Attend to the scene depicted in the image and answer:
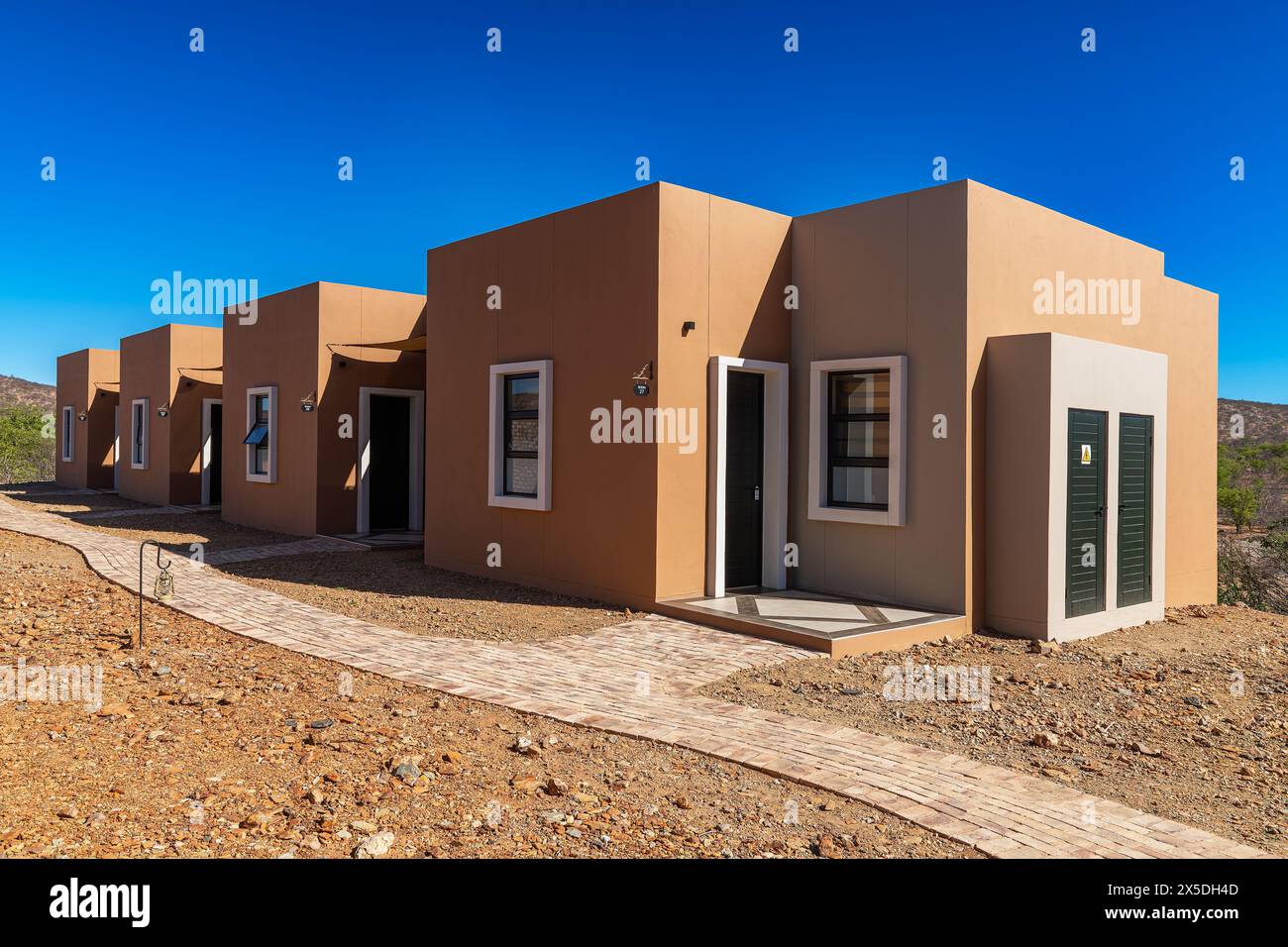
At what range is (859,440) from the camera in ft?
28.0

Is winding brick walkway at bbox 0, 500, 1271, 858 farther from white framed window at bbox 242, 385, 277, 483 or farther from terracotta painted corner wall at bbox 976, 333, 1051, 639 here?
white framed window at bbox 242, 385, 277, 483

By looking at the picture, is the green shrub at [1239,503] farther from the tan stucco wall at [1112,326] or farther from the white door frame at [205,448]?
the white door frame at [205,448]

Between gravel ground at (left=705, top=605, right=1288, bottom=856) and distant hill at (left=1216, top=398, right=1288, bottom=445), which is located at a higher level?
distant hill at (left=1216, top=398, right=1288, bottom=445)

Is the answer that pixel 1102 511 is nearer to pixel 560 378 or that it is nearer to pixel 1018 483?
pixel 1018 483

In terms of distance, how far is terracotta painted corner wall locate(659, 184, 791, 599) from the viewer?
8.02 meters

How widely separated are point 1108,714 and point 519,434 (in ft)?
21.8

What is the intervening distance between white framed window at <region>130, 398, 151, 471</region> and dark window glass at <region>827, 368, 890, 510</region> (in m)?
18.4

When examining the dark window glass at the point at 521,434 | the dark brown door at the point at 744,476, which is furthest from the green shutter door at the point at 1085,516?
the dark window glass at the point at 521,434

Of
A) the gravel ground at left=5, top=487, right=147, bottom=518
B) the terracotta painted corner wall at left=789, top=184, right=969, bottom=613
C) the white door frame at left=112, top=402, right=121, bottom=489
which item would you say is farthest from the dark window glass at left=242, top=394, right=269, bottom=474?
the terracotta painted corner wall at left=789, top=184, right=969, bottom=613

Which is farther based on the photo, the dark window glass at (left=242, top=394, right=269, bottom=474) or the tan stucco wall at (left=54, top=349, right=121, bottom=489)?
the tan stucco wall at (left=54, top=349, right=121, bottom=489)

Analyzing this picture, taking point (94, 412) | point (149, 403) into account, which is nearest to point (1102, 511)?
point (149, 403)
